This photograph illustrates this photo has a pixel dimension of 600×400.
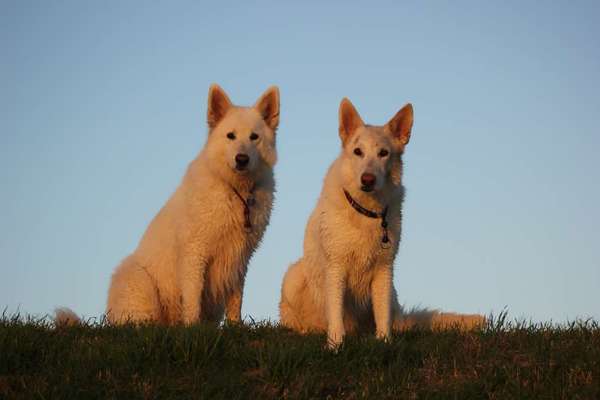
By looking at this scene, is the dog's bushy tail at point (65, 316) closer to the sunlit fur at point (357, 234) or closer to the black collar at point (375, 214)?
the sunlit fur at point (357, 234)

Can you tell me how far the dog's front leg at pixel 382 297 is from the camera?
25.4 feet

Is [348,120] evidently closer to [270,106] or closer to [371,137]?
[371,137]

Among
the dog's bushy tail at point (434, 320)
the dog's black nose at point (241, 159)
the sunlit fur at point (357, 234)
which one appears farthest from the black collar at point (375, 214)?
the dog's black nose at point (241, 159)

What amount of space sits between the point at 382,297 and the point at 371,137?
173cm

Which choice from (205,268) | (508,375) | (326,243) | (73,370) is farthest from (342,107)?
(73,370)

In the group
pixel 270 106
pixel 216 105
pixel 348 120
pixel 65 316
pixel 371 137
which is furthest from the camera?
pixel 270 106

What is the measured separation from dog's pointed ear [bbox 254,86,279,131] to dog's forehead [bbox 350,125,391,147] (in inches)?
65.7

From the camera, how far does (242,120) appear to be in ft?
29.9

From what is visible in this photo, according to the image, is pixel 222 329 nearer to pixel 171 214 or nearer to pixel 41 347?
pixel 41 347

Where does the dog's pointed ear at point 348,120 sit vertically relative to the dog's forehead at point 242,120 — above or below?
below

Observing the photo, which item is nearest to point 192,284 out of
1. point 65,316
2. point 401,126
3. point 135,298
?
point 135,298

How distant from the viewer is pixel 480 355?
6766mm

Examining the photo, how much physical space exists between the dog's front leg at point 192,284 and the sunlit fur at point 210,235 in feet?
0.04

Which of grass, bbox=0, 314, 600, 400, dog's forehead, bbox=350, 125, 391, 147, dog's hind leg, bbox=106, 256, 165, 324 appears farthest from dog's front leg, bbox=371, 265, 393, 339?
dog's hind leg, bbox=106, 256, 165, 324
